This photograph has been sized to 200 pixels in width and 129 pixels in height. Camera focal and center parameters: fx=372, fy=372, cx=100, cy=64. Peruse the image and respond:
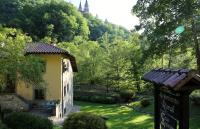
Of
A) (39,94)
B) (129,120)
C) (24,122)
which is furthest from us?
(39,94)

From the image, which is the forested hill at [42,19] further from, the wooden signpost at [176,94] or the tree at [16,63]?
the wooden signpost at [176,94]

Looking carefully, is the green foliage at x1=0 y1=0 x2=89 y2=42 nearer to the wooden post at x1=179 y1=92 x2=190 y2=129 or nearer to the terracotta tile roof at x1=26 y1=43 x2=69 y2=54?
the terracotta tile roof at x1=26 y1=43 x2=69 y2=54

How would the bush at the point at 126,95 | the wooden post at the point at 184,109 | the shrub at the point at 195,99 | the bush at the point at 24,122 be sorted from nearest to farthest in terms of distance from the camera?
the wooden post at the point at 184,109 → the bush at the point at 24,122 → the shrub at the point at 195,99 → the bush at the point at 126,95

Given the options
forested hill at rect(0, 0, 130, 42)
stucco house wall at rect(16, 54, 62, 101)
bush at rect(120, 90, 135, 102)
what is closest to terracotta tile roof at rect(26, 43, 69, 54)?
stucco house wall at rect(16, 54, 62, 101)

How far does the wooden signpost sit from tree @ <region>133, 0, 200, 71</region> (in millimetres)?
17588

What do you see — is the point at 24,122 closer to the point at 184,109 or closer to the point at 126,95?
the point at 184,109

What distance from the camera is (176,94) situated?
8062 millimetres

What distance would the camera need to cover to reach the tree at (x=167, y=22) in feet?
86.2

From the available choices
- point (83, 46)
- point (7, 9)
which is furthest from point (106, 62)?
point (7, 9)

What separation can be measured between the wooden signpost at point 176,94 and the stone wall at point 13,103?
83.7ft

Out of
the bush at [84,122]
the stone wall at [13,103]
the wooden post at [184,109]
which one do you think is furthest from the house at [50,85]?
the wooden post at [184,109]

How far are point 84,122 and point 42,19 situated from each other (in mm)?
68428

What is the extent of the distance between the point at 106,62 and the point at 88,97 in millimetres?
7066

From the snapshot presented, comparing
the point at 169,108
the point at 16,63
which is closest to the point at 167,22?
the point at 16,63
